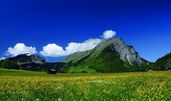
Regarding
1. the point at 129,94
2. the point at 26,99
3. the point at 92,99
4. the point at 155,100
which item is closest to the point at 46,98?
the point at 26,99

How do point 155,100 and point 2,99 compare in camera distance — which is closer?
point 155,100

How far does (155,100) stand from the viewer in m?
16.0

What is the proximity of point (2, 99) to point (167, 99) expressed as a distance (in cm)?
710

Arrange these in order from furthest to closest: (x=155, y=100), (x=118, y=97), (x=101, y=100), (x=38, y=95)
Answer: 1. (x=38, y=95)
2. (x=118, y=97)
3. (x=101, y=100)
4. (x=155, y=100)

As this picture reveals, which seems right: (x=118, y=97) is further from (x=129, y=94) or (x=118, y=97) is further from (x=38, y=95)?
(x=38, y=95)

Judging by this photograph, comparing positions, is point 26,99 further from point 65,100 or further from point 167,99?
point 167,99

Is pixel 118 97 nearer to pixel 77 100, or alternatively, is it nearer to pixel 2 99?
pixel 77 100

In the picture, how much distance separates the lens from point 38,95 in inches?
795

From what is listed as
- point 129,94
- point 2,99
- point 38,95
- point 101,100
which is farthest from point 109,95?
point 2,99

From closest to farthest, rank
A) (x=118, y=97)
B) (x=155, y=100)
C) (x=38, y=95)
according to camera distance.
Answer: (x=155, y=100)
(x=118, y=97)
(x=38, y=95)

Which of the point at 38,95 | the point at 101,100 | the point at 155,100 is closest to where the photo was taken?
the point at 155,100

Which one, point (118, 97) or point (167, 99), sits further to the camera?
point (118, 97)

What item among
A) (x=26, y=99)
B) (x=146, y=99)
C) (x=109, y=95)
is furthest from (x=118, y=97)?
(x=26, y=99)

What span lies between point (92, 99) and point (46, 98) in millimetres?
2095
